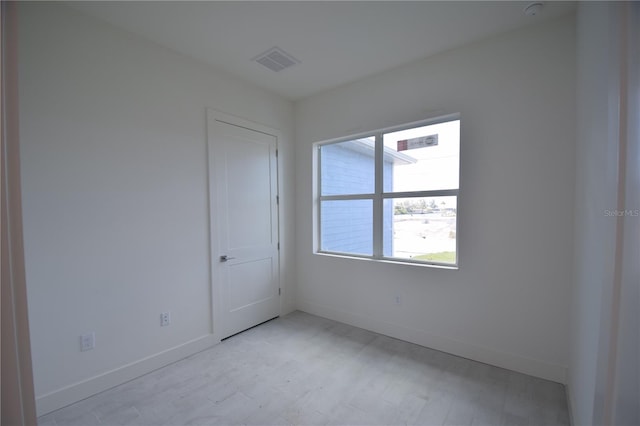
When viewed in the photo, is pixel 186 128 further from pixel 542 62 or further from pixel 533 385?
pixel 533 385

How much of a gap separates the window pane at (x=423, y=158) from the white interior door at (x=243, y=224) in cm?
148

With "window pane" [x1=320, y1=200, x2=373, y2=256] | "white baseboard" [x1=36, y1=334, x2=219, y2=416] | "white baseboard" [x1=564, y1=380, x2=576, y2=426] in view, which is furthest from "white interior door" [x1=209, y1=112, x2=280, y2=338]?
"white baseboard" [x1=564, y1=380, x2=576, y2=426]

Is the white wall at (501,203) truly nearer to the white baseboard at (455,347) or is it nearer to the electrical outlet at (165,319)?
the white baseboard at (455,347)

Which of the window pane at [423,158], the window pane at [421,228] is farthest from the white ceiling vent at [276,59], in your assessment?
the window pane at [421,228]

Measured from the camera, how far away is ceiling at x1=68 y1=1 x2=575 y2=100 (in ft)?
6.43

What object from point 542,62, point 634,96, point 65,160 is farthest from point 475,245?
point 65,160

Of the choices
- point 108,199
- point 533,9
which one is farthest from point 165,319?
point 533,9

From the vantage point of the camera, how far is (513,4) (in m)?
1.94

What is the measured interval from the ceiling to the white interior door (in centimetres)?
73

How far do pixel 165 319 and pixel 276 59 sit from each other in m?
2.68

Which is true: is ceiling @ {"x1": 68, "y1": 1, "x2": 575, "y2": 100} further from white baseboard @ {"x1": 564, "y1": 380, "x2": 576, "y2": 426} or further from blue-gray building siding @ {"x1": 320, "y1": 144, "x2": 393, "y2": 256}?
white baseboard @ {"x1": 564, "y1": 380, "x2": 576, "y2": 426}

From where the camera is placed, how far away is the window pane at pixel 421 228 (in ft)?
8.71

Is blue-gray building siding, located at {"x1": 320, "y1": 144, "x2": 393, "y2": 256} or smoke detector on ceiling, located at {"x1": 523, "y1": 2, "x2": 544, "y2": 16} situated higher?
smoke detector on ceiling, located at {"x1": 523, "y1": 2, "x2": 544, "y2": 16}

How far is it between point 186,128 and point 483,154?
2790 mm
